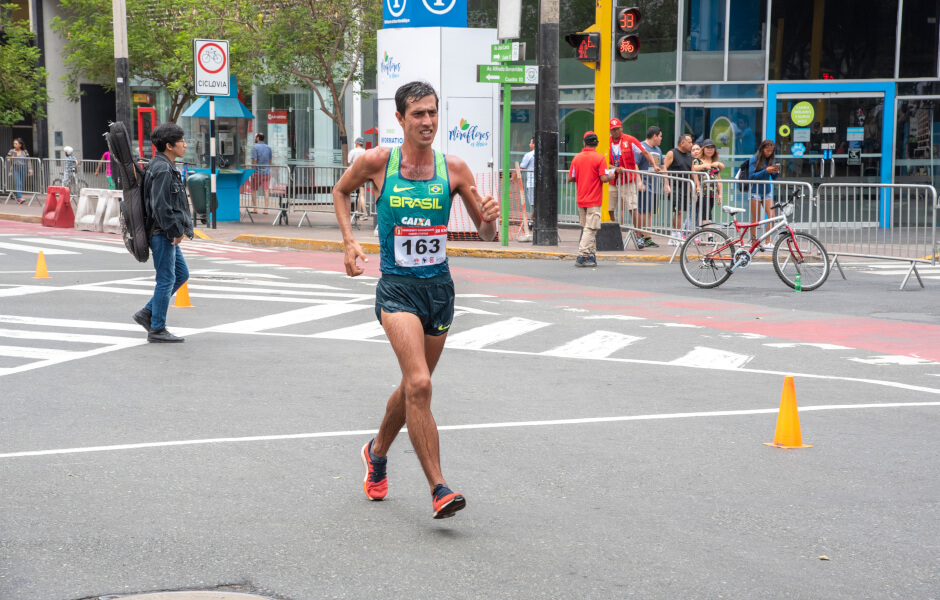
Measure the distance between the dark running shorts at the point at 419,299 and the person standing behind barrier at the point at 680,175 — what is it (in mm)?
12838

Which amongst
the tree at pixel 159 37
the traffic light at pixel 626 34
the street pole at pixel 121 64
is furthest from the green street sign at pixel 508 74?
the tree at pixel 159 37

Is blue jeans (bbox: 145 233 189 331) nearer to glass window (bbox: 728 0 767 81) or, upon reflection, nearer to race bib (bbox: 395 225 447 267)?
race bib (bbox: 395 225 447 267)

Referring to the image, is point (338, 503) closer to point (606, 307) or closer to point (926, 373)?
point (926, 373)

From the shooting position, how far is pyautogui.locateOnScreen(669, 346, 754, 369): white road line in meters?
9.25

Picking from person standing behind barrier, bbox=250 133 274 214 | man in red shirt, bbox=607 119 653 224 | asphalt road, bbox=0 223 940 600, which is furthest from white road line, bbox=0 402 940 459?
person standing behind barrier, bbox=250 133 274 214

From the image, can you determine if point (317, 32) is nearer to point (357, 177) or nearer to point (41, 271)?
point (41, 271)

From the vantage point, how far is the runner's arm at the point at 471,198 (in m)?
5.23

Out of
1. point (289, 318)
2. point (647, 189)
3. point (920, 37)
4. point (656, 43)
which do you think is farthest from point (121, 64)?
point (920, 37)

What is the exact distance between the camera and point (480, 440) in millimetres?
6668

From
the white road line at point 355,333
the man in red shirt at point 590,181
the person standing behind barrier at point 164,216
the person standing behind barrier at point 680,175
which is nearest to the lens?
the person standing behind barrier at point 164,216

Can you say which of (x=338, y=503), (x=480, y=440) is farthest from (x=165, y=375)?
(x=338, y=503)

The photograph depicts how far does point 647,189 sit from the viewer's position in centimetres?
1842

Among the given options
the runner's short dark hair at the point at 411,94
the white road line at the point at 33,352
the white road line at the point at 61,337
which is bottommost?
the white road line at the point at 33,352

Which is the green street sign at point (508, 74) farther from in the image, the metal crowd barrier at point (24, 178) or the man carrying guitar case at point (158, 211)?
the metal crowd barrier at point (24, 178)
